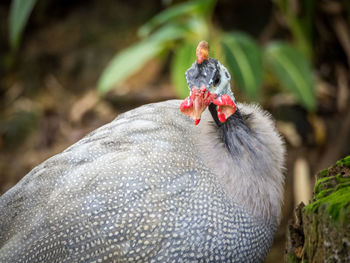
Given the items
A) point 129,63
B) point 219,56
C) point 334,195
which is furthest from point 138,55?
point 334,195

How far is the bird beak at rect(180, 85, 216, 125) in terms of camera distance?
4.78 feet

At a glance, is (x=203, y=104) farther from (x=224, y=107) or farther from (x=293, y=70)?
(x=293, y=70)

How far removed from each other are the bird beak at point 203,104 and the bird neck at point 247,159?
0.06m

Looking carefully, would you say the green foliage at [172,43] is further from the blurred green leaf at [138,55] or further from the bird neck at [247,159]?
the bird neck at [247,159]

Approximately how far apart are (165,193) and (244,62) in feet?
5.09

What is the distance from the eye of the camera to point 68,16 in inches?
180

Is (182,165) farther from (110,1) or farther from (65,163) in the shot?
(110,1)

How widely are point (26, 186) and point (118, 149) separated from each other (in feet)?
1.07

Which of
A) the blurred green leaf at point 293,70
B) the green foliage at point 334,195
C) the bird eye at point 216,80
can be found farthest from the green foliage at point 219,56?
the green foliage at point 334,195

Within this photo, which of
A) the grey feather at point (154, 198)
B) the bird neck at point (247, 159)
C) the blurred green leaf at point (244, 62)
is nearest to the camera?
the grey feather at point (154, 198)

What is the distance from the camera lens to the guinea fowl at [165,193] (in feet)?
4.68

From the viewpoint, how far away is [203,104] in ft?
4.82

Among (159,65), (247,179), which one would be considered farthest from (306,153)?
(247,179)

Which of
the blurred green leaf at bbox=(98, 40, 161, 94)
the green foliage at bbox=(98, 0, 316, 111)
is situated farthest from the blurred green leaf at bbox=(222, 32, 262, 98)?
the blurred green leaf at bbox=(98, 40, 161, 94)
